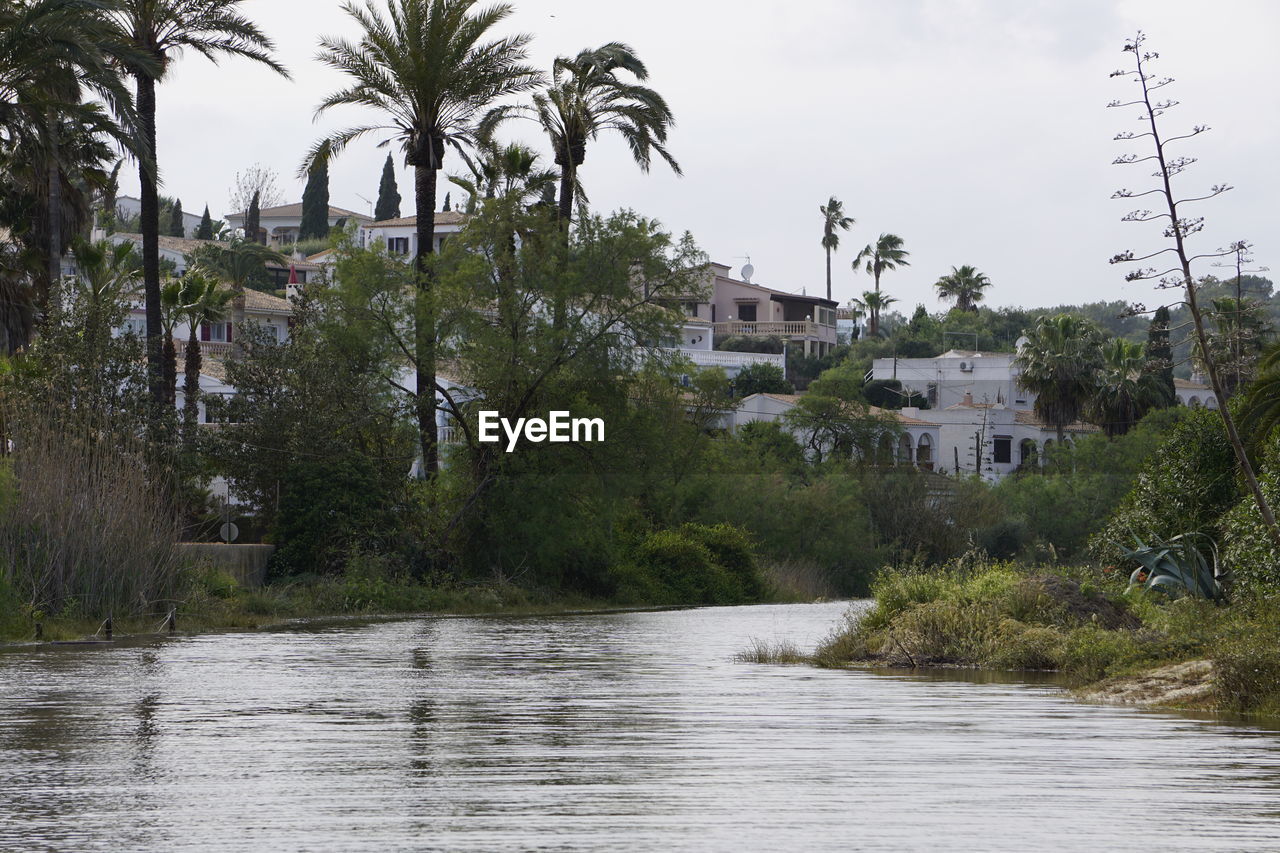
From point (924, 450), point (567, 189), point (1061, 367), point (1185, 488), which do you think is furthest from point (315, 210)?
point (1185, 488)

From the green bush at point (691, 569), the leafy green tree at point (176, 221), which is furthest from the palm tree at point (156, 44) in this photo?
the leafy green tree at point (176, 221)

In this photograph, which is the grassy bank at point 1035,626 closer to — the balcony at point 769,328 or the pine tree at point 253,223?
the balcony at point 769,328

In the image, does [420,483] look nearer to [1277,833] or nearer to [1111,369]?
[1277,833]

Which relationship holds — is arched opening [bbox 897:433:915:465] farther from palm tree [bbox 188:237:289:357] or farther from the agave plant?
the agave plant

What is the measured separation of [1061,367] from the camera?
8162 centimetres

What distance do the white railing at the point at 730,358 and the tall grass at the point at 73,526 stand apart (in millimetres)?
66558

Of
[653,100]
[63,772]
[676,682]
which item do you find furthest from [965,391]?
[63,772]

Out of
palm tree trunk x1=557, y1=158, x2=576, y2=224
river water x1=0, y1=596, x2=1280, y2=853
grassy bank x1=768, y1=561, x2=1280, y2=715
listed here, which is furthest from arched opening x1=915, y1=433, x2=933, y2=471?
river water x1=0, y1=596, x2=1280, y2=853

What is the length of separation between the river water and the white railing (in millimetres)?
74508

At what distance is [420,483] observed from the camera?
4697cm

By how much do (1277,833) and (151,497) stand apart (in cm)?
2524

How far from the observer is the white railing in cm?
9731

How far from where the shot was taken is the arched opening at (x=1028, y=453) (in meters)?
85.9

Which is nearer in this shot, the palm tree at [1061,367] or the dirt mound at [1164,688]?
the dirt mound at [1164,688]
